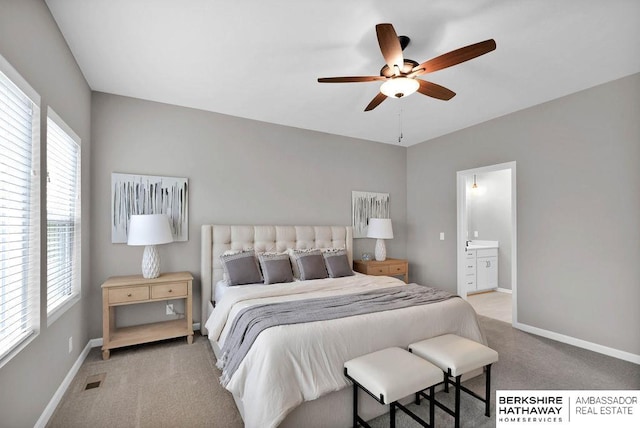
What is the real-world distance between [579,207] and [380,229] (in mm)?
2358

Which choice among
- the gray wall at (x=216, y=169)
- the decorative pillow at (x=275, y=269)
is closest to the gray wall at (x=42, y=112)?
the gray wall at (x=216, y=169)

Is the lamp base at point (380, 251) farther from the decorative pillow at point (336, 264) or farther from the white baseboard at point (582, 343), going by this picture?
the white baseboard at point (582, 343)

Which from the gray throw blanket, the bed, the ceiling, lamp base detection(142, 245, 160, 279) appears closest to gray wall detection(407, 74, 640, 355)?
the ceiling

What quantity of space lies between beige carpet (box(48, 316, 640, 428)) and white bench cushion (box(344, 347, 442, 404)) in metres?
0.50

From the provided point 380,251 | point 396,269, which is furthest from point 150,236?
point 396,269

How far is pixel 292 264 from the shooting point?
379 cm

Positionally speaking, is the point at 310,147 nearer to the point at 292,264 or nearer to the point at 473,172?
the point at 292,264

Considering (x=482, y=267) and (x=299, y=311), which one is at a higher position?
(x=299, y=311)

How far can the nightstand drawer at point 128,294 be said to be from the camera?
2924 millimetres

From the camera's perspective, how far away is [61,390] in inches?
89.7

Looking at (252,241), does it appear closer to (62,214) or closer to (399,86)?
(62,214)

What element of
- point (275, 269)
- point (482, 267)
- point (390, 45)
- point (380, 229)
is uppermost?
point (390, 45)

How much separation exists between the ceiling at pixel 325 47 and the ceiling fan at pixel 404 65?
11.4 inches

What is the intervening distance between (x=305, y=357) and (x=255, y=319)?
0.47 m
